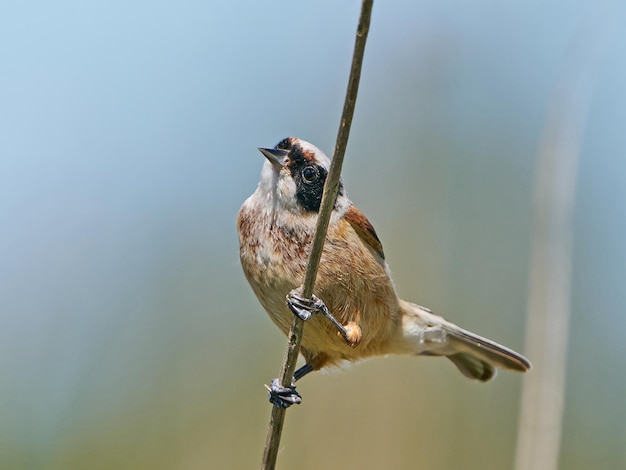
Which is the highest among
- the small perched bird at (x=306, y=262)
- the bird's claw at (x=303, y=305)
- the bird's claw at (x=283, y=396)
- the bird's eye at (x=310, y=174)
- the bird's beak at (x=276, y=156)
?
the bird's beak at (x=276, y=156)

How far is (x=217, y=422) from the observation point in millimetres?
5754

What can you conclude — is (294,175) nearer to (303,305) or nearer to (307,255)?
(307,255)

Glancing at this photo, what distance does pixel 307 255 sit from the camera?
3.42m

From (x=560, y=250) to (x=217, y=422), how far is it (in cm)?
371

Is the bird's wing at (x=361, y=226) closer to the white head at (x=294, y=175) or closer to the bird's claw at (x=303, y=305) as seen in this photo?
the white head at (x=294, y=175)

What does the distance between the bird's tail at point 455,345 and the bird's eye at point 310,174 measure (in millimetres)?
1160

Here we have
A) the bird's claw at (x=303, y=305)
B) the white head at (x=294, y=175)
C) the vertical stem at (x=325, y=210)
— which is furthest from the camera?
the white head at (x=294, y=175)

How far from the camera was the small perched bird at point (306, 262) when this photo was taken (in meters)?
3.45

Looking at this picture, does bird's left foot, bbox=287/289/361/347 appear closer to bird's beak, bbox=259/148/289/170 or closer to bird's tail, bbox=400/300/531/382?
bird's beak, bbox=259/148/289/170

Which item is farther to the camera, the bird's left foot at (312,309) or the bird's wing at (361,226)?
the bird's wing at (361,226)

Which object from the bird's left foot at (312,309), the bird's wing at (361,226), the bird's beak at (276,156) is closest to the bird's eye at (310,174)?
the bird's beak at (276,156)

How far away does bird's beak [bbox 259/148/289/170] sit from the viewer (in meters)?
3.70

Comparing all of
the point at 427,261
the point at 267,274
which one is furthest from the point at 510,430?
the point at 267,274

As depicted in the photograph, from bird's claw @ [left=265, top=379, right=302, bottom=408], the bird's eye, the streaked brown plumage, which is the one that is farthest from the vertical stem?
the bird's eye
